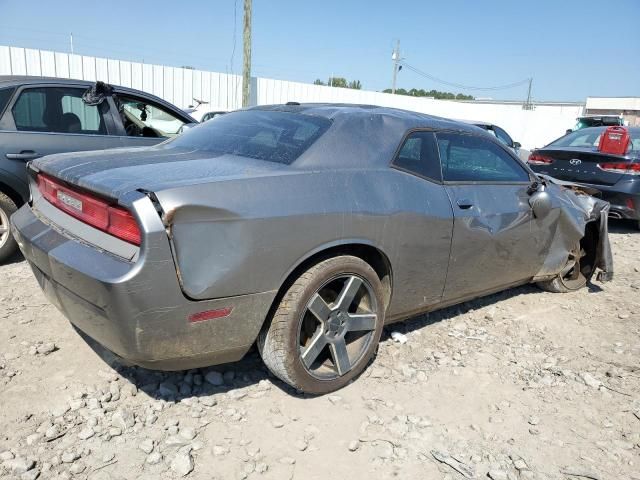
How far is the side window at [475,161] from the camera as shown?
331 centimetres

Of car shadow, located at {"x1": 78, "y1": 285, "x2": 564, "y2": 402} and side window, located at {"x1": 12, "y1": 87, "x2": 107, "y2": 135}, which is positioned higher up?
side window, located at {"x1": 12, "y1": 87, "x2": 107, "y2": 135}

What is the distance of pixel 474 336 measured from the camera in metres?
3.70

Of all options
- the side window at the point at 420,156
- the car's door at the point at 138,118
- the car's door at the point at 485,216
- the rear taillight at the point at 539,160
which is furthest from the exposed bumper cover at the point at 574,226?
the car's door at the point at 138,118

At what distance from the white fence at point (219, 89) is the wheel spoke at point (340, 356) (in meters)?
12.7

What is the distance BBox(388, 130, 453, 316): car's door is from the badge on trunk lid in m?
1.65

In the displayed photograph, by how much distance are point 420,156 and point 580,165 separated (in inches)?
202

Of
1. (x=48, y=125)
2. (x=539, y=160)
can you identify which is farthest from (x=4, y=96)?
(x=539, y=160)

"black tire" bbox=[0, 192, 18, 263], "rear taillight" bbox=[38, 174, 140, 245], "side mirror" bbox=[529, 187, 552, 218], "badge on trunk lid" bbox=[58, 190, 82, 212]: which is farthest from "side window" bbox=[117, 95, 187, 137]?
"side mirror" bbox=[529, 187, 552, 218]

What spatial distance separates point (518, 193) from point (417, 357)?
1.45m

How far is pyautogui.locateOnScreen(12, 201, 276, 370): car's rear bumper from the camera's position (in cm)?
203

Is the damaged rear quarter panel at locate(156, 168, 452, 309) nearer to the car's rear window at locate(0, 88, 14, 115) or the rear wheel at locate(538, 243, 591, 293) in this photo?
the rear wheel at locate(538, 243, 591, 293)

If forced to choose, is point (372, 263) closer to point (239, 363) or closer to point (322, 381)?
point (322, 381)

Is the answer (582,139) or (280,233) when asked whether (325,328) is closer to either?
(280,233)

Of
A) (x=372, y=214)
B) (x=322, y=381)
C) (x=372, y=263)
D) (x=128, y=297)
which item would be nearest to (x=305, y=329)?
(x=322, y=381)
